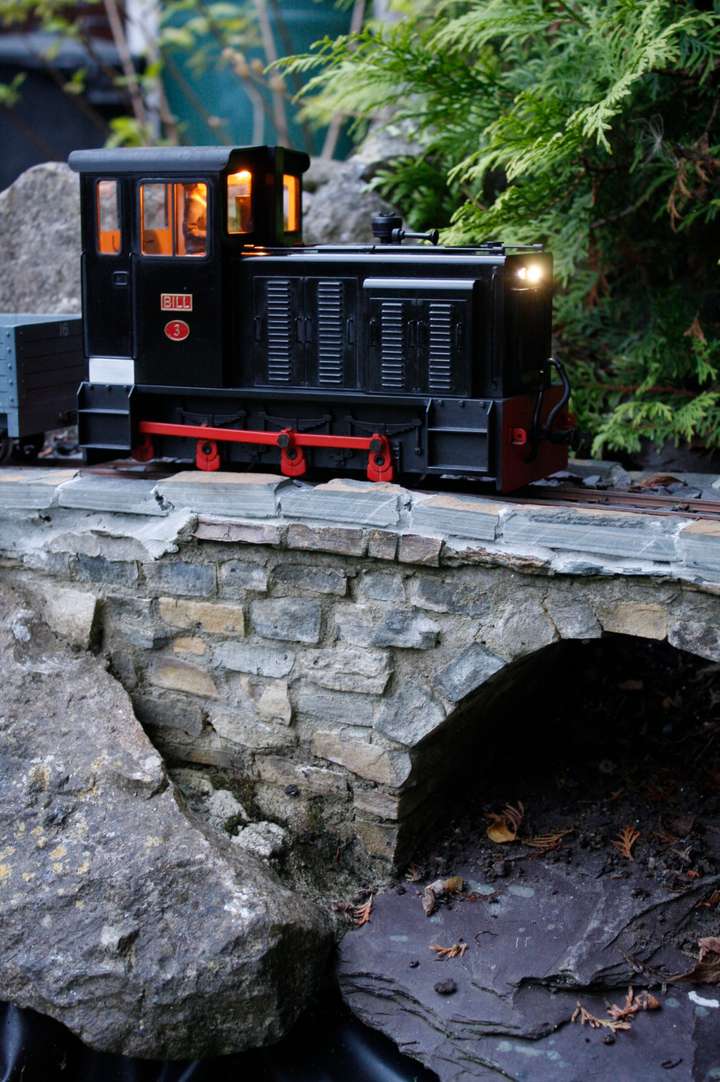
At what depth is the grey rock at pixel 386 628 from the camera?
5.57 metres

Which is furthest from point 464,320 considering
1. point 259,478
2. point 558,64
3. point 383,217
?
point 558,64

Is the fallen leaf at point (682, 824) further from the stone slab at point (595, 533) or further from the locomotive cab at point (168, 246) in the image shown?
the locomotive cab at point (168, 246)

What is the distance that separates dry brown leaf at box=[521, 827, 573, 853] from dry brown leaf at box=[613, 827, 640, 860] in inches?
9.5

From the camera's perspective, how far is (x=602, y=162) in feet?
22.9


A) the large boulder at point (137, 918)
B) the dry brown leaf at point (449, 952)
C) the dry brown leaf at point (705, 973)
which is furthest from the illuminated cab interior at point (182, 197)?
the dry brown leaf at point (705, 973)

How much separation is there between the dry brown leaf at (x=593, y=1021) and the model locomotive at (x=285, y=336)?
227cm

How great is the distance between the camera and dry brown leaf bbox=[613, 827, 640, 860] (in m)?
5.93

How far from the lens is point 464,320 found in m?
5.44

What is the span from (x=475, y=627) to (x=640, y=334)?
2.73 m

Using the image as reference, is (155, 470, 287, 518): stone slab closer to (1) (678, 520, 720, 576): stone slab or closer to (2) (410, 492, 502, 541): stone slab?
(2) (410, 492, 502, 541): stone slab

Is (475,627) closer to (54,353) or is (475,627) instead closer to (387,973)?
(387,973)

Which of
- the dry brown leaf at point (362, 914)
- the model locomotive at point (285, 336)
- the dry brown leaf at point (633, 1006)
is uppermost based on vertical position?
the model locomotive at point (285, 336)

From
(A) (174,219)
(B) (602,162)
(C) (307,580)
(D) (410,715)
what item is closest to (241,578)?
(C) (307,580)

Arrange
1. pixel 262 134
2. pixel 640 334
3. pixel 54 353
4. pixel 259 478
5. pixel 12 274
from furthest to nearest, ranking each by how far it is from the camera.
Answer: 1. pixel 262 134
2. pixel 12 274
3. pixel 640 334
4. pixel 54 353
5. pixel 259 478
